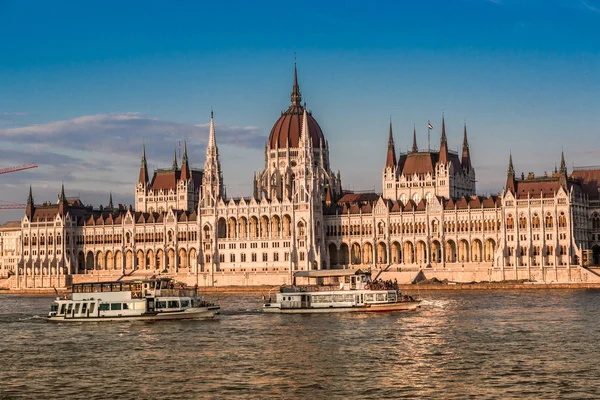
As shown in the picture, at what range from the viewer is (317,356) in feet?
229

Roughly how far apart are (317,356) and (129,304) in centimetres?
3513

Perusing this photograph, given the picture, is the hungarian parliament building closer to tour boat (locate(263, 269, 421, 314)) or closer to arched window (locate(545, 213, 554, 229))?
arched window (locate(545, 213, 554, 229))

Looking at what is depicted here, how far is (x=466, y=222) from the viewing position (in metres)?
171

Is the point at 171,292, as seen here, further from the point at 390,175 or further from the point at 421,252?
the point at 390,175

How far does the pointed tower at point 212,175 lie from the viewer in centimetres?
19075

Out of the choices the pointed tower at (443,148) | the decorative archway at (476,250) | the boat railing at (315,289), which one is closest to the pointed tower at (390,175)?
the pointed tower at (443,148)

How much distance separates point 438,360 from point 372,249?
114m

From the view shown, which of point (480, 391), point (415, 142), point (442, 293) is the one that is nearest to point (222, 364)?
point (480, 391)

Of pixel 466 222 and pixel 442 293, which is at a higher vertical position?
pixel 466 222

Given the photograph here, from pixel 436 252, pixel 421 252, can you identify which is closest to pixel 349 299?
pixel 436 252

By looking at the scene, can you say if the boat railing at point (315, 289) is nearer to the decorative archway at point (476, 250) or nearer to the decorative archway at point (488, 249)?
the decorative archway at point (488, 249)

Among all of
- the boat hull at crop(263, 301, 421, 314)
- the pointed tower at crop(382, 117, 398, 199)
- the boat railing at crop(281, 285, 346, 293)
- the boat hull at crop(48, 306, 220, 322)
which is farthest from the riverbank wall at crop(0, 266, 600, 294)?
the boat hull at crop(48, 306, 220, 322)

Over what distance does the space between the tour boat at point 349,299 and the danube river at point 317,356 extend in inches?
129

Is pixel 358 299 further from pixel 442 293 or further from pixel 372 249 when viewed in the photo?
pixel 372 249
